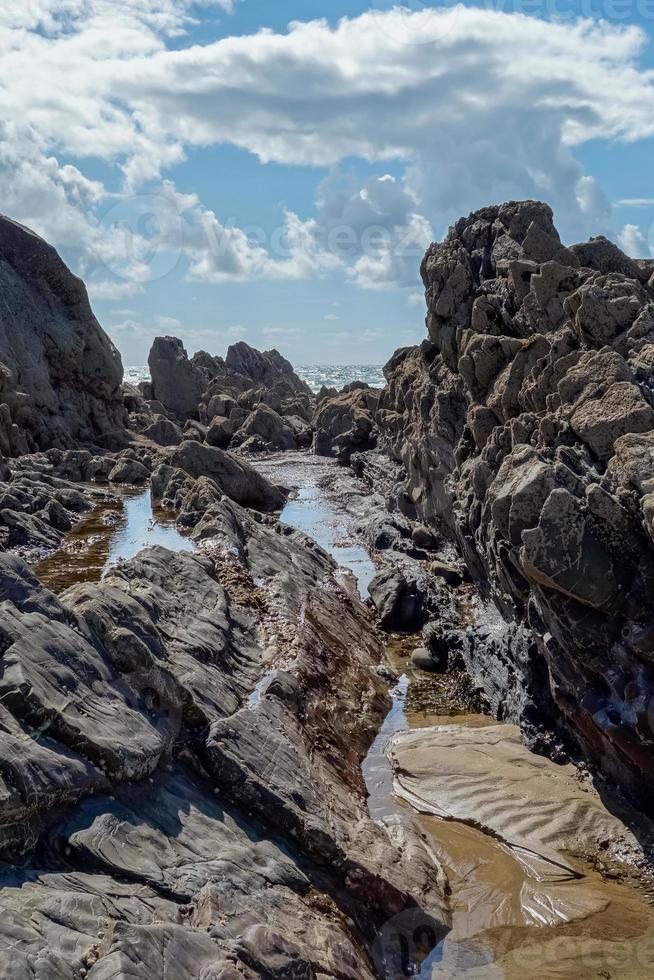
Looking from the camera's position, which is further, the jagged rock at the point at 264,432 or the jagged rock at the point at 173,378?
the jagged rock at the point at 173,378

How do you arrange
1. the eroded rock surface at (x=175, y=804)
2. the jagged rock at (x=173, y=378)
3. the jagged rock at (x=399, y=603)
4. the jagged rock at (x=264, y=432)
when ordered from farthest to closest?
1. the jagged rock at (x=173, y=378)
2. the jagged rock at (x=264, y=432)
3. the jagged rock at (x=399, y=603)
4. the eroded rock surface at (x=175, y=804)

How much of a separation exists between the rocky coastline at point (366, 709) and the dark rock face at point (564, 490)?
71 millimetres

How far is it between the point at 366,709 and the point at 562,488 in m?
8.63

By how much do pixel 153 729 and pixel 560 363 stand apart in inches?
566

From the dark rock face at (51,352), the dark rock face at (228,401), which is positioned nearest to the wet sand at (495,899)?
the dark rock face at (51,352)

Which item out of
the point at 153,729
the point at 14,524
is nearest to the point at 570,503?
the point at 153,729

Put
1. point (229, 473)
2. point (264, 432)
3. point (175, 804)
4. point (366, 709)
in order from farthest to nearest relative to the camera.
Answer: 1. point (264, 432)
2. point (229, 473)
3. point (366, 709)
4. point (175, 804)

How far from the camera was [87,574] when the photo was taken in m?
28.3

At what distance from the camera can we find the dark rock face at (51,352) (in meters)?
58.7

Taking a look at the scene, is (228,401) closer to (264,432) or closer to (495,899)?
(264,432)

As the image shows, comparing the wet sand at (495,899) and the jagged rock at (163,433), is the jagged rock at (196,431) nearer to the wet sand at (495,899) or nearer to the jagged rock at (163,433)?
the jagged rock at (163,433)

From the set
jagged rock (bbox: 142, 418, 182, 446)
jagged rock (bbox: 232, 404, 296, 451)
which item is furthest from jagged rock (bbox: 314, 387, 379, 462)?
jagged rock (bbox: 142, 418, 182, 446)

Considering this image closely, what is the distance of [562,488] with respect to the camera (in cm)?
1505

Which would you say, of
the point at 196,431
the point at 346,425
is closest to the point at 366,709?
the point at 346,425
